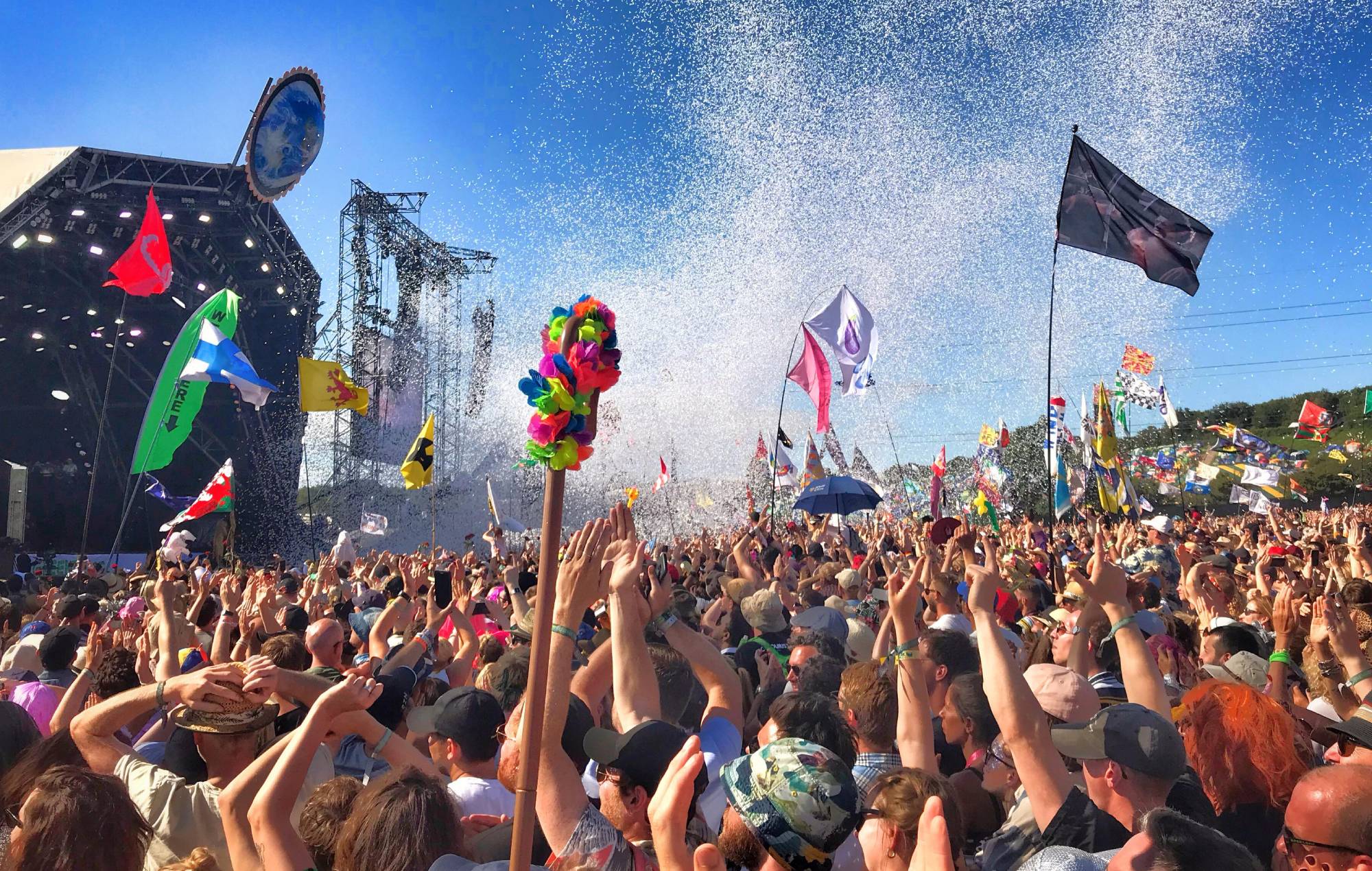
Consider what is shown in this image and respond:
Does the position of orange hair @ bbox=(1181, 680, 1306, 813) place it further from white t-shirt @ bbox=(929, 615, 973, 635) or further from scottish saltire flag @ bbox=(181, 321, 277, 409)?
scottish saltire flag @ bbox=(181, 321, 277, 409)

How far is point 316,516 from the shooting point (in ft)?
105

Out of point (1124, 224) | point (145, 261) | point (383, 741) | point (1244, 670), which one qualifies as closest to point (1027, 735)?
point (383, 741)

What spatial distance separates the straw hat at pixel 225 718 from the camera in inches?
121

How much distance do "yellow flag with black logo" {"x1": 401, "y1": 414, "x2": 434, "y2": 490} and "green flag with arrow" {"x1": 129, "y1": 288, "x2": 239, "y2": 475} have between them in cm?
317

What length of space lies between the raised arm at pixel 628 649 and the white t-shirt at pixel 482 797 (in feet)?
1.70

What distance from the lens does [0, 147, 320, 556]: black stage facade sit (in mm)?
20703

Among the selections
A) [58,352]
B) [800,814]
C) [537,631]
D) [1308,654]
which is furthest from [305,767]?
[58,352]

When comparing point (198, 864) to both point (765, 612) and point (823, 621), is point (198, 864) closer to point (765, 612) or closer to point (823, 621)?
point (823, 621)

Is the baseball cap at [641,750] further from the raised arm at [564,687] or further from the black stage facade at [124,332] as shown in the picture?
the black stage facade at [124,332]

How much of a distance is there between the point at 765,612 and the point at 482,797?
3426 mm

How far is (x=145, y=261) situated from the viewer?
14320 mm

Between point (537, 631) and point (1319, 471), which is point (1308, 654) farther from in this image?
point (1319, 471)

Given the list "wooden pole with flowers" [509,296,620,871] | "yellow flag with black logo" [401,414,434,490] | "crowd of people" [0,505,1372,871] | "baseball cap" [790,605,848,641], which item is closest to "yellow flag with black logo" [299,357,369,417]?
"yellow flag with black logo" [401,414,434,490]

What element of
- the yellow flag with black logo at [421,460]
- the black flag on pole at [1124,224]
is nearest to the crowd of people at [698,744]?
the black flag on pole at [1124,224]
